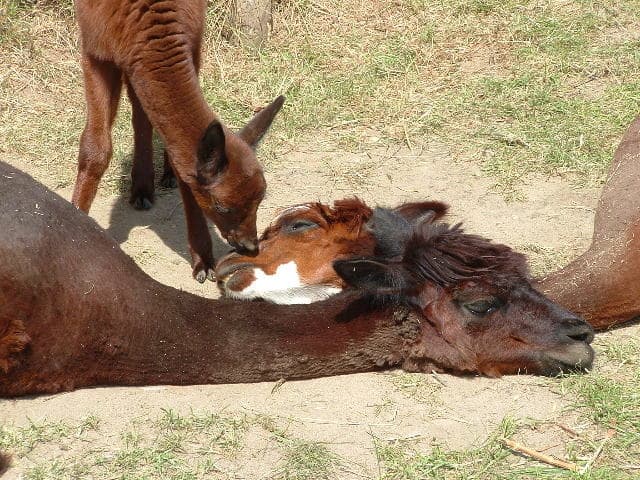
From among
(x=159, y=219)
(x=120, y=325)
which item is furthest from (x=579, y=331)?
(x=159, y=219)

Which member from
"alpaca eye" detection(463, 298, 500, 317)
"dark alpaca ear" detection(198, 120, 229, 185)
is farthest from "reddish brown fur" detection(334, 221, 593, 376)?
"dark alpaca ear" detection(198, 120, 229, 185)

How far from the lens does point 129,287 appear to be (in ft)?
14.7

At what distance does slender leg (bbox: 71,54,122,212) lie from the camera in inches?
237

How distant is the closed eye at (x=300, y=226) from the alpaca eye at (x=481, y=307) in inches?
43.8

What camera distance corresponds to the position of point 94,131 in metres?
6.05

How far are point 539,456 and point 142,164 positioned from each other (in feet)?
12.8

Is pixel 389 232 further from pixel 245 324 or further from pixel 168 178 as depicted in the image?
pixel 168 178

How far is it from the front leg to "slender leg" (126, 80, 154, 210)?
923 mm

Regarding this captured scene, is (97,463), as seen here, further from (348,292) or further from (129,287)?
(348,292)

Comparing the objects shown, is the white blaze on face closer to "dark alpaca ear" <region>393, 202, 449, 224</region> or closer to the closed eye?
the closed eye

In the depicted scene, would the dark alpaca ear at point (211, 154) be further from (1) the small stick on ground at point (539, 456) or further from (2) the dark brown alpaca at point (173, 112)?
(1) the small stick on ground at point (539, 456)

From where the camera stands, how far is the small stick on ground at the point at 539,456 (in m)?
4.02

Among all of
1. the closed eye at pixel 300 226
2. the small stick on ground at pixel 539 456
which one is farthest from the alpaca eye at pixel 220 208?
the small stick on ground at pixel 539 456

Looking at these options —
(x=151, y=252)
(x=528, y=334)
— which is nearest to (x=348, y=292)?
(x=528, y=334)
